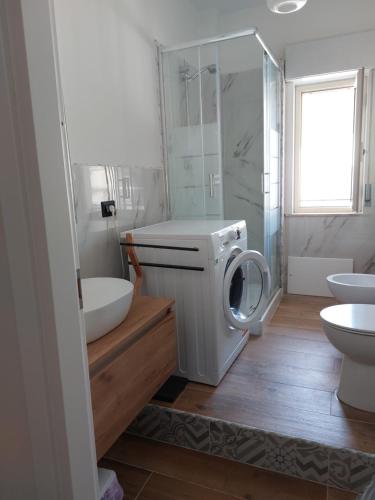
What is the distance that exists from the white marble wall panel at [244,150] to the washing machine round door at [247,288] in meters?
0.45

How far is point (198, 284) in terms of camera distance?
6.01 ft

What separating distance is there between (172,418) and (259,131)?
2.07 m

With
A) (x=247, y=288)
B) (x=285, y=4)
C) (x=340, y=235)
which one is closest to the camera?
(x=285, y=4)

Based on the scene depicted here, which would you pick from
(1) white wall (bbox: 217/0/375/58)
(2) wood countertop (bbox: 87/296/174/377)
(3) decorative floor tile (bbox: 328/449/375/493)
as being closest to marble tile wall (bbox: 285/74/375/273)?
(1) white wall (bbox: 217/0/375/58)

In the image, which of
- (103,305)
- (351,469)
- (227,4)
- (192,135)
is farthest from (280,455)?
(227,4)

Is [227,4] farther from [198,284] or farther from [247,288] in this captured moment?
[198,284]

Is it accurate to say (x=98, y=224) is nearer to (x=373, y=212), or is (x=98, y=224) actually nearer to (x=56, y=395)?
(x=56, y=395)

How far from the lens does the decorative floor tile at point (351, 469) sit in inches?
53.2

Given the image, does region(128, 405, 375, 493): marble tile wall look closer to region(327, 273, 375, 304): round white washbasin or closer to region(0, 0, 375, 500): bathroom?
region(0, 0, 375, 500): bathroom

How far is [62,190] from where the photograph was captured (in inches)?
27.5

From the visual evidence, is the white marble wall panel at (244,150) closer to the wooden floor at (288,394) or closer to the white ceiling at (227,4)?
the white ceiling at (227,4)

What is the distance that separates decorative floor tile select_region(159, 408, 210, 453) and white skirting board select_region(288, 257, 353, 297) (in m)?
2.03

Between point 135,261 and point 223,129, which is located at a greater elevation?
point 223,129

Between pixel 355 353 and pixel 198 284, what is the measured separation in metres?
0.79
